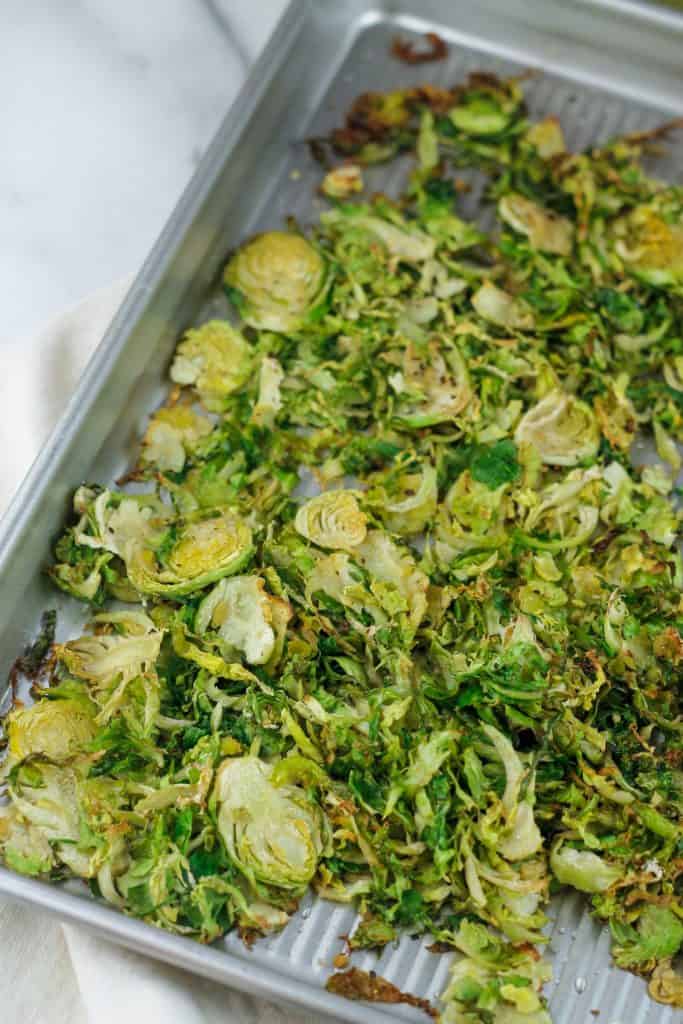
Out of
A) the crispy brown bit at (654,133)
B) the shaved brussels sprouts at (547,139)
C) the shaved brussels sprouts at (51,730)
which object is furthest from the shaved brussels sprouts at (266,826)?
the crispy brown bit at (654,133)

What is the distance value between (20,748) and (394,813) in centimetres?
47

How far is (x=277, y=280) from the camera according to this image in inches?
80.7

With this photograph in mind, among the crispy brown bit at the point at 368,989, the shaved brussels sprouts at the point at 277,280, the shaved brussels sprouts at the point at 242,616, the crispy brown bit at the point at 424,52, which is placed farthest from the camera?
the crispy brown bit at the point at 424,52

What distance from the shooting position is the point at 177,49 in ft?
8.30

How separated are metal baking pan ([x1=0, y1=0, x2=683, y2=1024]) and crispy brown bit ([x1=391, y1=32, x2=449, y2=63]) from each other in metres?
0.02

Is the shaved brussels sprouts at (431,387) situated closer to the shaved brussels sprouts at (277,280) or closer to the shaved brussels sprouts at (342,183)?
the shaved brussels sprouts at (277,280)

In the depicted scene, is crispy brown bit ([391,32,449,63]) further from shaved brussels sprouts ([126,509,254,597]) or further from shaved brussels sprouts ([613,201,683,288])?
shaved brussels sprouts ([126,509,254,597])

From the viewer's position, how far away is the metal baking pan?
5.19 ft

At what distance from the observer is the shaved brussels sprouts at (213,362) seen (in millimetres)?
1956

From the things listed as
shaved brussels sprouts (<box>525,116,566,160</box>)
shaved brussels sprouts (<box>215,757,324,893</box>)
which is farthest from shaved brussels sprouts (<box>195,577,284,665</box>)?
shaved brussels sprouts (<box>525,116,566,160</box>)

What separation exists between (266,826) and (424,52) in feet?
4.94

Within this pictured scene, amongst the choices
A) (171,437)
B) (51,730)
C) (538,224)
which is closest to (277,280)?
(171,437)

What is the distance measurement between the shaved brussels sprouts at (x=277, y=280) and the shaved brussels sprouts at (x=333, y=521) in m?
0.35

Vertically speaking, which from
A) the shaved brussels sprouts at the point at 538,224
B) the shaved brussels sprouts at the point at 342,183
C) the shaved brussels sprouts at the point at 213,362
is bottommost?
the shaved brussels sprouts at the point at 213,362
